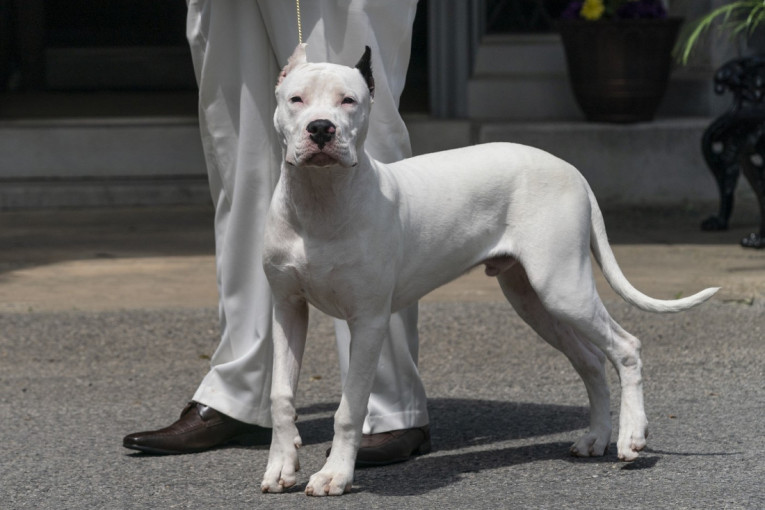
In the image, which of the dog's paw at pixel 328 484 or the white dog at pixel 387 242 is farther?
the dog's paw at pixel 328 484

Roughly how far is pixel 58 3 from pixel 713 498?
1063cm

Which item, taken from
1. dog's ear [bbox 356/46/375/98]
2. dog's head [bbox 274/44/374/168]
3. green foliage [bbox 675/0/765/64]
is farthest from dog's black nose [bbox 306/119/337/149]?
green foliage [bbox 675/0/765/64]

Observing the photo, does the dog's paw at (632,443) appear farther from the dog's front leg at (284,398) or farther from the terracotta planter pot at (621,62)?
the terracotta planter pot at (621,62)

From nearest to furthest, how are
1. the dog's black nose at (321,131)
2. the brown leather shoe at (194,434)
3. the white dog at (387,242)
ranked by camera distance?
the dog's black nose at (321,131), the white dog at (387,242), the brown leather shoe at (194,434)

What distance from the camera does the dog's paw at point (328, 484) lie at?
135 inches

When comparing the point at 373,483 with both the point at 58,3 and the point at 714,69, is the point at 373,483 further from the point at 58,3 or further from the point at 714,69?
the point at 58,3

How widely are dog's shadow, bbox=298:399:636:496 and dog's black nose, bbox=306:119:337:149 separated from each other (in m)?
0.99

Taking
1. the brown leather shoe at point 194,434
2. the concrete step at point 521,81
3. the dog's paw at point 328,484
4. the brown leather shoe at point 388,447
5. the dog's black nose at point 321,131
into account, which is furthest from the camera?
the concrete step at point 521,81

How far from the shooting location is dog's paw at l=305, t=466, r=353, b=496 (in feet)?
11.2

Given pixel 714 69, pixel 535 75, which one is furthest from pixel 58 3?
pixel 714 69

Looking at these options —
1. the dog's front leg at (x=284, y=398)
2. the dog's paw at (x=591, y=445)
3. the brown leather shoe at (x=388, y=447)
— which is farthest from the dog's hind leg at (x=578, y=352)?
the dog's front leg at (x=284, y=398)

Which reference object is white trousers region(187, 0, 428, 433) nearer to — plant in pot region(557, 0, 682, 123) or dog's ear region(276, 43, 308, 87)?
dog's ear region(276, 43, 308, 87)

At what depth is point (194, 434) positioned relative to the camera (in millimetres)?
3932

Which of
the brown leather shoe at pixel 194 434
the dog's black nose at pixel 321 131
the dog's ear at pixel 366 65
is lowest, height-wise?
the brown leather shoe at pixel 194 434
